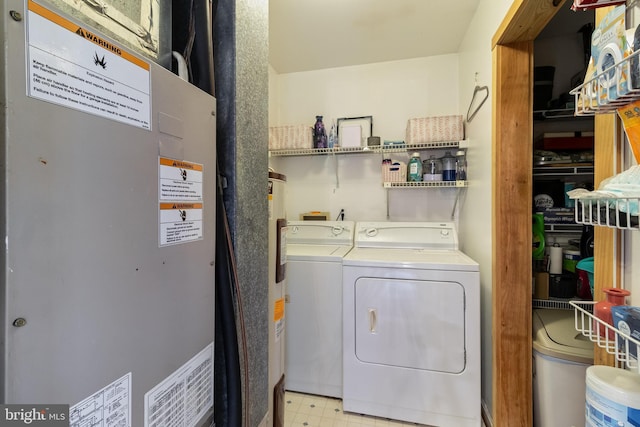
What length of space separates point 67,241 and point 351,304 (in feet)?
5.41

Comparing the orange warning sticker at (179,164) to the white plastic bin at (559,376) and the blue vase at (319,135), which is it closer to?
the white plastic bin at (559,376)

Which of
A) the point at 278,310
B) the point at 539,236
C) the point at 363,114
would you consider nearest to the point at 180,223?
the point at 278,310

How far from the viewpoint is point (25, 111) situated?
358mm

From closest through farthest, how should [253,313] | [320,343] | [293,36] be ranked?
[253,313] < [320,343] < [293,36]

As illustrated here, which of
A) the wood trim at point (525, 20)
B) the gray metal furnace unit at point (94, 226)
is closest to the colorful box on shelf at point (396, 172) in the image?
the wood trim at point (525, 20)

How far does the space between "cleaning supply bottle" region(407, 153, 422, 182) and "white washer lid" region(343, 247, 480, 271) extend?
0.66 meters

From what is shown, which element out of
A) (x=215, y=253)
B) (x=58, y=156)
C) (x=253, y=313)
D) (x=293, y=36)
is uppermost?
(x=293, y=36)

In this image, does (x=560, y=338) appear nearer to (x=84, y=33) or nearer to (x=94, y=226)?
(x=94, y=226)

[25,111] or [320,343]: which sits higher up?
[25,111]

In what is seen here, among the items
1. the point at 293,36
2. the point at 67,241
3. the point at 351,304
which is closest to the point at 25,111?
the point at 67,241

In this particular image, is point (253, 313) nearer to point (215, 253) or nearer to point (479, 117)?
point (215, 253)

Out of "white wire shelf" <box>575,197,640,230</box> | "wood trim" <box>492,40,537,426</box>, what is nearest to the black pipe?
"white wire shelf" <box>575,197,640,230</box>

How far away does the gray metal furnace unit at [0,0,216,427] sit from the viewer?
354 mm

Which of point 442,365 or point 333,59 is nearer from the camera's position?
point 442,365
